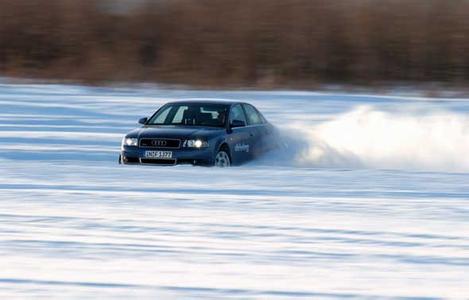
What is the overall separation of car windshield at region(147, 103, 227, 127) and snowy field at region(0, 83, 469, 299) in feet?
2.89

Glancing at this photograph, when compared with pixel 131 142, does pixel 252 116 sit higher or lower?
higher

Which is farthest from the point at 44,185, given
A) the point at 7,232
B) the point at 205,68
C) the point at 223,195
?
the point at 205,68

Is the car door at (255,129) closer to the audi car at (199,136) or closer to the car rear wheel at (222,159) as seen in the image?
the audi car at (199,136)

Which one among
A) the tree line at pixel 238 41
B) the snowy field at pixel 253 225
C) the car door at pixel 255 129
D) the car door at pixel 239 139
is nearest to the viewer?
the snowy field at pixel 253 225

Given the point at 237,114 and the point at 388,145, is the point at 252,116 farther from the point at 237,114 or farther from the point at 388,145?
the point at 388,145

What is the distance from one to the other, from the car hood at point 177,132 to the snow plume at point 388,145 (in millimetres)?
2404

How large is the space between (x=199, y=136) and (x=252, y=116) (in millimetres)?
2222

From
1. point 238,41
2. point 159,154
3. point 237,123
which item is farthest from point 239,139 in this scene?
point 238,41

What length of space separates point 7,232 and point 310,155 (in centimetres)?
892

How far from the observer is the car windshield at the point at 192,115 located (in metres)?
15.4

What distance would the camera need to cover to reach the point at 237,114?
15875 mm

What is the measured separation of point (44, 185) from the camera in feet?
38.6

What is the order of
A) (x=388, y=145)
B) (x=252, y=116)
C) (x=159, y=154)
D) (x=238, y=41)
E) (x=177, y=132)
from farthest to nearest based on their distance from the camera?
(x=238, y=41)
(x=388, y=145)
(x=252, y=116)
(x=177, y=132)
(x=159, y=154)

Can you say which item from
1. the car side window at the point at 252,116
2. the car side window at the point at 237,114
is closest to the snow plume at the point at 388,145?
the car side window at the point at 252,116
